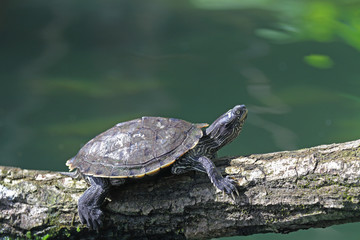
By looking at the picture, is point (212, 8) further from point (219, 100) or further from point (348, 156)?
point (348, 156)

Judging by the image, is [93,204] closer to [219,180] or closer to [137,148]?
[137,148]

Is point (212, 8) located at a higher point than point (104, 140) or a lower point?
higher

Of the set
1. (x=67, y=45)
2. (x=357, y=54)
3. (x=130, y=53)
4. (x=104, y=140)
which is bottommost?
(x=357, y=54)

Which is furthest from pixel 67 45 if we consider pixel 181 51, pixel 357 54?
pixel 357 54

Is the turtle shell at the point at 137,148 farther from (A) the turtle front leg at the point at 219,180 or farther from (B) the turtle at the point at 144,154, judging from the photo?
(A) the turtle front leg at the point at 219,180

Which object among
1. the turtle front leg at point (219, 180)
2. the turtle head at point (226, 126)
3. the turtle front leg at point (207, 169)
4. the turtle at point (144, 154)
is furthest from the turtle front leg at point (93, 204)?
the turtle head at point (226, 126)

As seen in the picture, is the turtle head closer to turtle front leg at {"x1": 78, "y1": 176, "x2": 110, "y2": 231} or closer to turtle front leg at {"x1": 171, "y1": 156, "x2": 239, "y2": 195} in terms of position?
turtle front leg at {"x1": 171, "y1": 156, "x2": 239, "y2": 195}

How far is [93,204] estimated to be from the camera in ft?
7.84

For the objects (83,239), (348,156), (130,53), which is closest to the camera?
(348,156)

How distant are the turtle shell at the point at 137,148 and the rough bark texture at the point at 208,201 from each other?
0.14m

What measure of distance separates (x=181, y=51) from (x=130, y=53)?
1.01 metres

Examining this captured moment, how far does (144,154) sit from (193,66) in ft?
17.3

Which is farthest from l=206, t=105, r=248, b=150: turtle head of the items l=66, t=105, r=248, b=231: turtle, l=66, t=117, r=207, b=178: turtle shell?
l=66, t=117, r=207, b=178: turtle shell

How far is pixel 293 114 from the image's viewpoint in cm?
699
